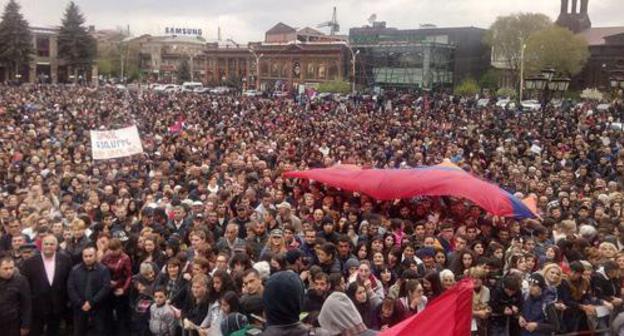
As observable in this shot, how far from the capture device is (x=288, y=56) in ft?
255

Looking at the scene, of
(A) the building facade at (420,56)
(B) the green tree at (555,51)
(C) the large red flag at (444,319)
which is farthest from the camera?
(A) the building facade at (420,56)

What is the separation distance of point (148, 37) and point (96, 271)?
114 meters

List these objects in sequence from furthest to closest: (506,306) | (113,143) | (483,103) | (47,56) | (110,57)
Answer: (110,57) → (47,56) → (483,103) → (113,143) → (506,306)

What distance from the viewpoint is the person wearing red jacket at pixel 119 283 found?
693cm

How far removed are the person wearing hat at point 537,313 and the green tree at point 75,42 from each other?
235ft

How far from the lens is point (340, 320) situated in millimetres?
3754

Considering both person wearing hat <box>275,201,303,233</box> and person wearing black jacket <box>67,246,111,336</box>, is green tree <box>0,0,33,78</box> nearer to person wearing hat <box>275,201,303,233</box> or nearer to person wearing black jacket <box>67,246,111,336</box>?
person wearing hat <box>275,201,303,233</box>

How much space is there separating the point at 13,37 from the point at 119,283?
Result: 227 ft

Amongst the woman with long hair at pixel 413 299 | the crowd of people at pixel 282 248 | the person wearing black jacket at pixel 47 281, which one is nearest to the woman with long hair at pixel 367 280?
the crowd of people at pixel 282 248

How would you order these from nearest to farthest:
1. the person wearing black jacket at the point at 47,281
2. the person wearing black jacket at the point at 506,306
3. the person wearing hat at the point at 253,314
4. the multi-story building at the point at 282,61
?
the person wearing hat at the point at 253,314, the person wearing black jacket at the point at 506,306, the person wearing black jacket at the point at 47,281, the multi-story building at the point at 282,61

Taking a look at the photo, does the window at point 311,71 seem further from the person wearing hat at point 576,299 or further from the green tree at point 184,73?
the person wearing hat at point 576,299

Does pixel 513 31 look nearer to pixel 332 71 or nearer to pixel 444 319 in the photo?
pixel 332 71

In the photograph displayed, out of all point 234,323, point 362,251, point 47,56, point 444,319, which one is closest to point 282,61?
point 47,56

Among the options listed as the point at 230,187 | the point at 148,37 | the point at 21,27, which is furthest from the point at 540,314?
the point at 148,37
